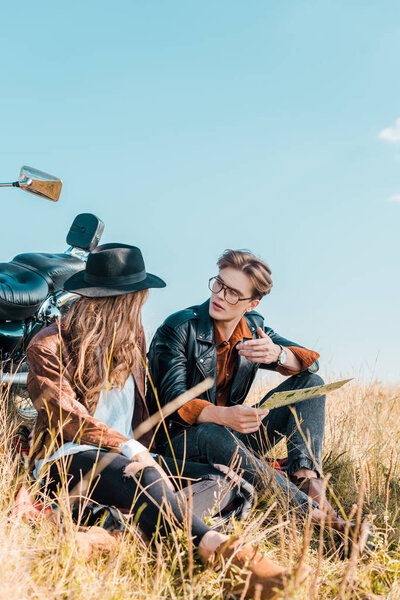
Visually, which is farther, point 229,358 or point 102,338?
point 229,358

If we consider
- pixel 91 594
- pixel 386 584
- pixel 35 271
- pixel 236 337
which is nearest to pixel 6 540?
pixel 91 594

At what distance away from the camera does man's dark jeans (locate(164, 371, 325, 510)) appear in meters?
2.84

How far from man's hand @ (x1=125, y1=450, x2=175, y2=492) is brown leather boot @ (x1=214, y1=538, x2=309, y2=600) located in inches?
15.3

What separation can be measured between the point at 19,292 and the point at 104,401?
137 cm

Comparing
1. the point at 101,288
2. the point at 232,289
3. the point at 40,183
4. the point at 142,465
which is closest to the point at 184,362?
the point at 232,289

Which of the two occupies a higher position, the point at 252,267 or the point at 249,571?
the point at 252,267

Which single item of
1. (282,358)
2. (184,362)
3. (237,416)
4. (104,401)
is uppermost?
(282,358)

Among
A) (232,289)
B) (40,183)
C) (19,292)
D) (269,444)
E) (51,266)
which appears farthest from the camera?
(51,266)

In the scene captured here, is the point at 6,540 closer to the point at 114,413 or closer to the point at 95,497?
the point at 95,497

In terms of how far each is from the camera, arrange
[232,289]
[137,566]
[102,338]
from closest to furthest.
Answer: [137,566], [102,338], [232,289]

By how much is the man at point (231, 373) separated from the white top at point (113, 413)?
23 centimetres

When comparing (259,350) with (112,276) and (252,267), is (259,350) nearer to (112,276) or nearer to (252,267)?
(252,267)

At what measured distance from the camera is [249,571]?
1.99 meters

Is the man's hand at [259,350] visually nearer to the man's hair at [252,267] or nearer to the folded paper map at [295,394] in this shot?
the man's hair at [252,267]
